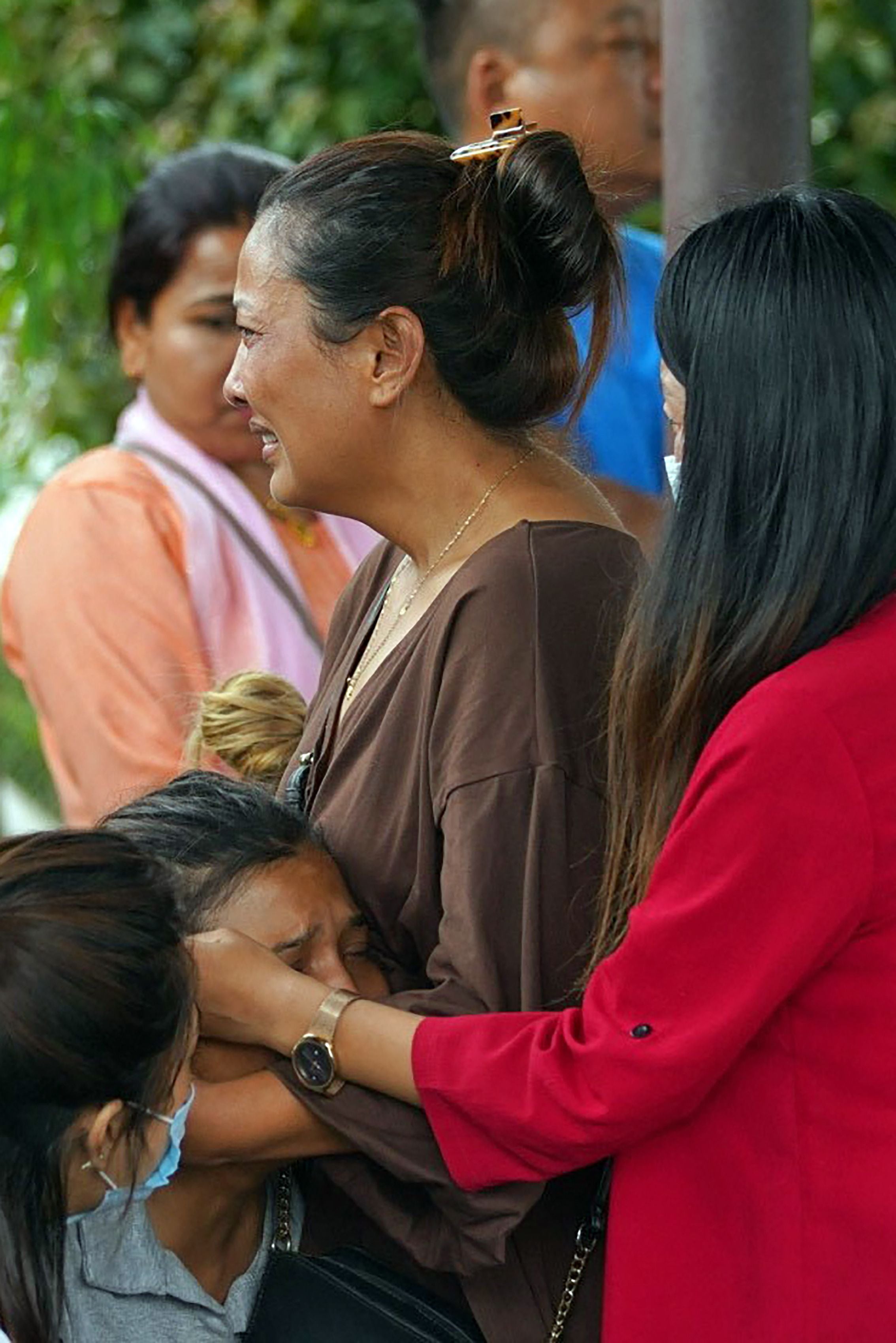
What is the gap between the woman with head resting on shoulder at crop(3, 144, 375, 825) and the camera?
10.3ft

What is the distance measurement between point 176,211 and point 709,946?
2.02 metres

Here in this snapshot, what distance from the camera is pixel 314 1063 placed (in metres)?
1.94

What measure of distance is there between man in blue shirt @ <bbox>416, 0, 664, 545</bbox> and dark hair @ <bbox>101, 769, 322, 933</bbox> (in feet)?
4.48

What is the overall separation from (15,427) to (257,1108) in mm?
4780

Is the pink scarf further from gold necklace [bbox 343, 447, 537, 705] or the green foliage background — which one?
gold necklace [bbox 343, 447, 537, 705]

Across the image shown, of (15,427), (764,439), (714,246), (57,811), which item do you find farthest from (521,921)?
(57,811)

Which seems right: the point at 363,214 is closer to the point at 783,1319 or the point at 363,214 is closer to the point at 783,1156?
the point at 783,1156

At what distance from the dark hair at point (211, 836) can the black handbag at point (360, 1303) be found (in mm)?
369

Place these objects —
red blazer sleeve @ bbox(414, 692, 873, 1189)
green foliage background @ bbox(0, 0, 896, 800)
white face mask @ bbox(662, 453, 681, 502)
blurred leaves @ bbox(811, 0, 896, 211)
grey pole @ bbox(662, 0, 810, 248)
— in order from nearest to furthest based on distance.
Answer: red blazer sleeve @ bbox(414, 692, 873, 1189)
white face mask @ bbox(662, 453, 681, 502)
grey pole @ bbox(662, 0, 810, 248)
green foliage background @ bbox(0, 0, 896, 800)
blurred leaves @ bbox(811, 0, 896, 211)

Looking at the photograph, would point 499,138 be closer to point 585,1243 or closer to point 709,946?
point 709,946

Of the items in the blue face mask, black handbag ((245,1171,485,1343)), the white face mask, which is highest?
the white face mask

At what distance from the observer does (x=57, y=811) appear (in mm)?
8422

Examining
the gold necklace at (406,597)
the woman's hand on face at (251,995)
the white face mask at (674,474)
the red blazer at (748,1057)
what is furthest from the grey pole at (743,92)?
the woman's hand on face at (251,995)

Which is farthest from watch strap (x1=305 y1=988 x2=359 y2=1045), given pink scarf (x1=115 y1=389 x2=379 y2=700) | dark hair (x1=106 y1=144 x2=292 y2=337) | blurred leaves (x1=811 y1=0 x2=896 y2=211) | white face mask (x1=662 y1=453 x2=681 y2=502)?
blurred leaves (x1=811 y1=0 x2=896 y2=211)
